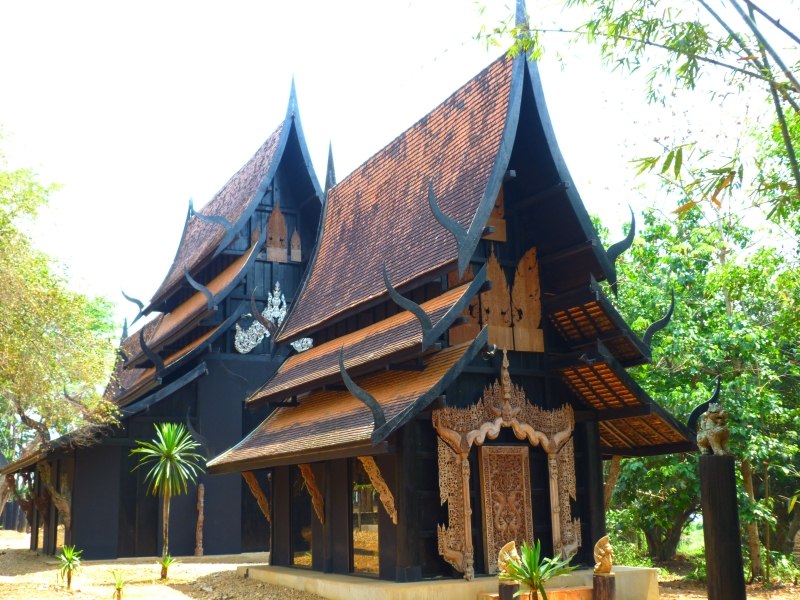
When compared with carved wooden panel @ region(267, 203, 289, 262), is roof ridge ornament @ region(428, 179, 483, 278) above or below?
below

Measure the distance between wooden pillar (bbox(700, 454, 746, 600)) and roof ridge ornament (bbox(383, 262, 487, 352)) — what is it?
150 inches

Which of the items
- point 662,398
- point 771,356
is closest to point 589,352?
point 662,398

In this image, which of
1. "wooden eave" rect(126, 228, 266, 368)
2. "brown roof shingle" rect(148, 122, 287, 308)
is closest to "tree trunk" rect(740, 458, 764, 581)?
"wooden eave" rect(126, 228, 266, 368)

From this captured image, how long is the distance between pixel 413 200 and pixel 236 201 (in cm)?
964

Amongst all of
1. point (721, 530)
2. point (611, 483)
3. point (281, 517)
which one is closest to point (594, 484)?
point (611, 483)

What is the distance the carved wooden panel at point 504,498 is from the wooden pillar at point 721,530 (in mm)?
3961

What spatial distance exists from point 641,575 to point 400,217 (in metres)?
6.11

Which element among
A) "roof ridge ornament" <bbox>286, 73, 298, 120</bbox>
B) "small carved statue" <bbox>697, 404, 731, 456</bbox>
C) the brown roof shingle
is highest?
"roof ridge ornament" <bbox>286, 73, 298, 120</bbox>

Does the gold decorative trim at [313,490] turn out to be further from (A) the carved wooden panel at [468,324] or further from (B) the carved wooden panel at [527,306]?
(B) the carved wooden panel at [527,306]

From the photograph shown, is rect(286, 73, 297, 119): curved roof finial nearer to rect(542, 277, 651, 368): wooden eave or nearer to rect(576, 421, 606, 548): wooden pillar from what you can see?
rect(542, 277, 651, 368): wooden eave

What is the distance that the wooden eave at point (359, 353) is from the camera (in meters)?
11.1

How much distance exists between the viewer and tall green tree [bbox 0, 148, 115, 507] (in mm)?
14273

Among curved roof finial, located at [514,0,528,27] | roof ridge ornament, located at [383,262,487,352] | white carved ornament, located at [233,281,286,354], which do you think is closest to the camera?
roof ridge ornament, located at [383,262,487,352]

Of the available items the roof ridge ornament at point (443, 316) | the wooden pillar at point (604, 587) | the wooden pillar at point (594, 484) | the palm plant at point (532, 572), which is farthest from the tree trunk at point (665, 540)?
the palm plant at point (532, 572)
